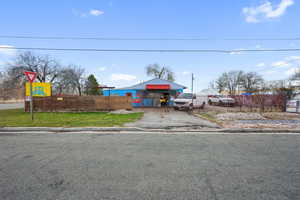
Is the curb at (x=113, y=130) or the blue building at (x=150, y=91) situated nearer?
the curb at (x=113, y=130)

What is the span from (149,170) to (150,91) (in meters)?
16.2

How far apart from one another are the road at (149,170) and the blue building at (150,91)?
13.7 m

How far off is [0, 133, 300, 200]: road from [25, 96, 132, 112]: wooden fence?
30.6ft

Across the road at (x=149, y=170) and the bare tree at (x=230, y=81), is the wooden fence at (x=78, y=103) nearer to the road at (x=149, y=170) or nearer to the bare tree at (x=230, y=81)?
the road at (x=149, y=170)

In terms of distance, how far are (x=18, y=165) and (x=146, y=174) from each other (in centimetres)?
280

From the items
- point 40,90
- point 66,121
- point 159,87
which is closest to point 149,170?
point 66,121

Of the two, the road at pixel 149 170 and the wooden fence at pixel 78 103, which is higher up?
the wooden fence at pixel 78 103

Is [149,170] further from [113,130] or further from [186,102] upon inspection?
[186,102]

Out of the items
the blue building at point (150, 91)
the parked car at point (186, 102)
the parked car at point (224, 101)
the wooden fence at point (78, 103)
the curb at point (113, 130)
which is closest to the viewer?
the curb at point (113, 130)

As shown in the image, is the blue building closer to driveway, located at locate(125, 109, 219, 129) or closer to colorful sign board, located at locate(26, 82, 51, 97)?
colorful sign board, located at locate(26, 82, 51, 97)

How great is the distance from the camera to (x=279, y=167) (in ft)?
8.71

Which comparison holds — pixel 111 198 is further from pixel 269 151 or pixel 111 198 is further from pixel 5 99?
pixel 5 99

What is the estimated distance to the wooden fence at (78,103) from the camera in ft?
41.1

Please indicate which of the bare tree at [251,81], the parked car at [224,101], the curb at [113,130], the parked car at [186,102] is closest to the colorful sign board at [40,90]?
the curb at [113,130]
